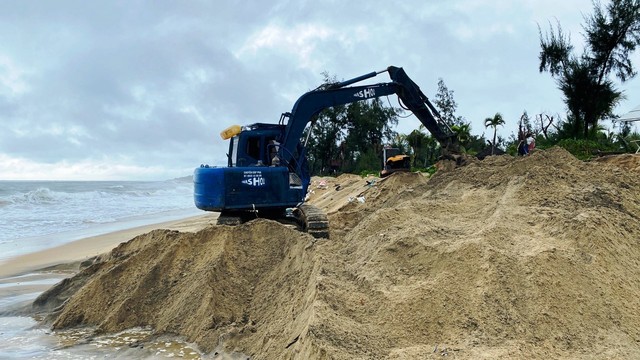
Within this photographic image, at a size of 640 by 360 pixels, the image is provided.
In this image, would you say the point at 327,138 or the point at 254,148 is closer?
the point at 254,148

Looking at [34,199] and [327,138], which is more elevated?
[327,138]

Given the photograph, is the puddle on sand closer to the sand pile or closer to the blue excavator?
the sand pile

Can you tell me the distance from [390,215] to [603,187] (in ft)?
9.14

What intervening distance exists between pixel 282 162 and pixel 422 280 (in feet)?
22.4

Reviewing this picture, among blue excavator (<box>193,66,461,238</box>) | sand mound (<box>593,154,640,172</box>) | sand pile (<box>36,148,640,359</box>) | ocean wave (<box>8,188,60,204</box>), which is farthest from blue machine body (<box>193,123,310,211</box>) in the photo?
ocean wave (<box>8,188,60,204</box>)

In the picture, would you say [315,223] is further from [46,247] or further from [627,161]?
[46,247]

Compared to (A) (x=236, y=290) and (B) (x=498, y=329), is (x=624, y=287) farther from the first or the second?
(A) (x=236, y=290)

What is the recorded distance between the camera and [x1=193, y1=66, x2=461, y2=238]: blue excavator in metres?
10.8

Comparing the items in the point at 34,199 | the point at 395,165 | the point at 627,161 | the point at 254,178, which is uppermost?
the point at 395,165

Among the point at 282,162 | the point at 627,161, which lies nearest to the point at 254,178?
the point at 282,162

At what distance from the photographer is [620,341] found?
4445 mm

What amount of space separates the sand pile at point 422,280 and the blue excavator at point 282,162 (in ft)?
7.90

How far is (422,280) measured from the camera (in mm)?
5301

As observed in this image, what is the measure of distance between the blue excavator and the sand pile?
241cm
